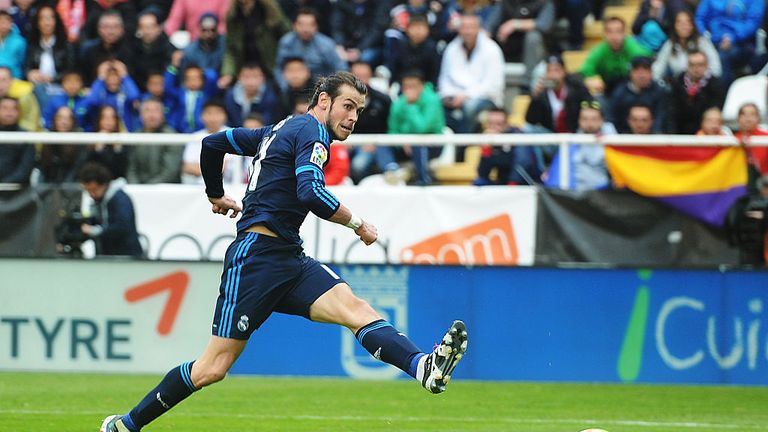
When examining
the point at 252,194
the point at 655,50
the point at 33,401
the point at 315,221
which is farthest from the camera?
the point at 655,50

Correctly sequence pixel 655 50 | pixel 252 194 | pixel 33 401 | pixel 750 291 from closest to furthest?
pixel 252 194 < pixel 33 401 < pixel 750 291 < pixel 655 50

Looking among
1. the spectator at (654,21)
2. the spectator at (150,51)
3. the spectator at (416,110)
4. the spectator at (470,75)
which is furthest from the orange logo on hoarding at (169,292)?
the spectator at (654,21)

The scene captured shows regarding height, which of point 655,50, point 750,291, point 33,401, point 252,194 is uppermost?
point 655,50

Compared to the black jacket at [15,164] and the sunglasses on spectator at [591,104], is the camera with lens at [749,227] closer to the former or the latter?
the sunglasses on spectator at [591,104]

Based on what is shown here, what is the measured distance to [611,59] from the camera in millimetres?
16500

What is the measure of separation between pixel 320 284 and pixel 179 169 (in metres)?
6.29

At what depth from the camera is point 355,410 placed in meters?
10.8

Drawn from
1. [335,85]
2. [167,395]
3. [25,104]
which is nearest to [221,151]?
[335,85]

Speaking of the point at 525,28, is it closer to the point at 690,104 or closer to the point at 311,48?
the point at 311,48

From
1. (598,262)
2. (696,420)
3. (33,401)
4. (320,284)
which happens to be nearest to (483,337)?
(598,262)

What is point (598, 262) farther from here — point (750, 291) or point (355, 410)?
point (355, 410)

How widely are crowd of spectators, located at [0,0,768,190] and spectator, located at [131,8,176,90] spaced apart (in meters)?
0.02

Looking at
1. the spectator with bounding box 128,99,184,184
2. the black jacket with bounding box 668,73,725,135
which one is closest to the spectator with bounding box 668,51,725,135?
the black jacket with bounding box 668,73,725,135

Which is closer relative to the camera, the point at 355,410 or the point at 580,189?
the point at 355,410
